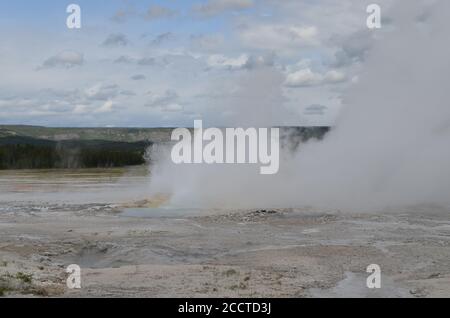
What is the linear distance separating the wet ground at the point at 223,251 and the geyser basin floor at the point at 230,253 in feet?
0.08

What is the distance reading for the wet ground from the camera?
1120cm

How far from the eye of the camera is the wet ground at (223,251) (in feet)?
36.7

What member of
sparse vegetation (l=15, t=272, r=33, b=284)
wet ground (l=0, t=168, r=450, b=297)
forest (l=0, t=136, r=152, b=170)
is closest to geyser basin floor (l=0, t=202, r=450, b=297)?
wet ground (l=0, t=168, r=450, b=297)

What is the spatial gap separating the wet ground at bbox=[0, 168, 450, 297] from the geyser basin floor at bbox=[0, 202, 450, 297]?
25 mm

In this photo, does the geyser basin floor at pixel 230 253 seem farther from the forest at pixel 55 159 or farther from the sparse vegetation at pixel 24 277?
the forest at pixel 55 159

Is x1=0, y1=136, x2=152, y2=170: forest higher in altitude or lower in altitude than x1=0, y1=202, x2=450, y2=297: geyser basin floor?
higher

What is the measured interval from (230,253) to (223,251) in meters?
0.31

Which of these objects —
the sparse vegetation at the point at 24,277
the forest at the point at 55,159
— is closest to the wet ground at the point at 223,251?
the sparse vegetation at the point at 24,277

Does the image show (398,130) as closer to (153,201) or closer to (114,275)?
(153,201)

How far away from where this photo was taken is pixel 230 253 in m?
15.3

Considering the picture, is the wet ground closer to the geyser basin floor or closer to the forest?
the geyser basin floor

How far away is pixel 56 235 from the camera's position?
59.8 ft

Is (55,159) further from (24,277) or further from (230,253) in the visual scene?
(24,277)

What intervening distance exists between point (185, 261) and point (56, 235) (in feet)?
18.0
